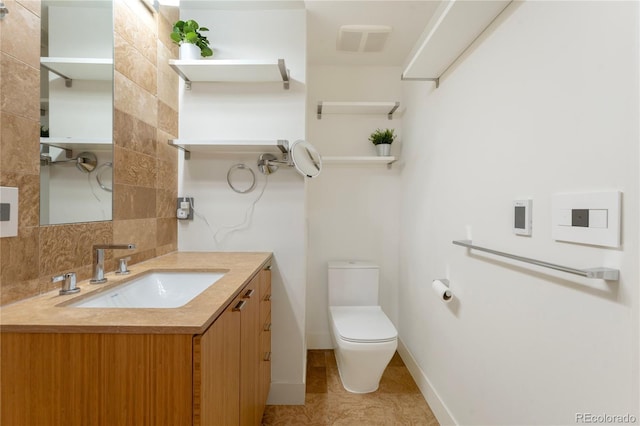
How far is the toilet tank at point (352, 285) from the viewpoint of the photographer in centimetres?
244

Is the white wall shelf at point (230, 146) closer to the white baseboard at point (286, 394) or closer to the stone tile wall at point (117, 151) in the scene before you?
the stone tile wall at point (117, 151)

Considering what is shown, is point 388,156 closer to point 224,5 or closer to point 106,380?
point 224,5

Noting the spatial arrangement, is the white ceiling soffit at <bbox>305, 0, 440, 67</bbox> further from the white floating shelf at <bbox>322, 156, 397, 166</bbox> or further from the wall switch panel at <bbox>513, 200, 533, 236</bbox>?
the wall switch panel at <bbox>513, 200, 533, 236</bbox>

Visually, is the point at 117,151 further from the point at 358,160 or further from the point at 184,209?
the point at 358,160

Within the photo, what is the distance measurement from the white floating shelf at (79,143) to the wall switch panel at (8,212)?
0.22 m

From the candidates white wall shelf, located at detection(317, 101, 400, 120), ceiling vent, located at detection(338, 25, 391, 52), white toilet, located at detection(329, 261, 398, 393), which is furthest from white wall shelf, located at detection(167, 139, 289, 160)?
white toilet, located at detection(329, 261, 398, 393)

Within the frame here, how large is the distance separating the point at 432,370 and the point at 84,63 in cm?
241

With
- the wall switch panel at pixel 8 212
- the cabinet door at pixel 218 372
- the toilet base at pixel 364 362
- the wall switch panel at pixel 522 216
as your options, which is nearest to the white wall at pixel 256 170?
the toilet base at pixel 364 362

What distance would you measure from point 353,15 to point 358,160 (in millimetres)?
1020

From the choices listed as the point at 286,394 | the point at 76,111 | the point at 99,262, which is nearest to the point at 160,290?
the point at 99,262

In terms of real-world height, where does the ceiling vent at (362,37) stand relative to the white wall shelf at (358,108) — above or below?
above

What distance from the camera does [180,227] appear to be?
76.5 inches

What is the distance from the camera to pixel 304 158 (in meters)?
1.87

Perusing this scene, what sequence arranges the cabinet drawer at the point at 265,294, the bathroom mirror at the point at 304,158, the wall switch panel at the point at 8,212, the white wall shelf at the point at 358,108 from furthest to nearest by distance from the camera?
the white wall shelf at the point at 358,108
the bathroom mirror at the point at 304,158
the cabinet drawer at the point at 265,294
the wall switch panel at the point at 8,212
